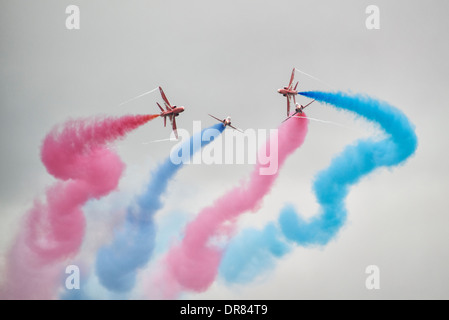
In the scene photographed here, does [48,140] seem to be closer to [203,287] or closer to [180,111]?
[180,111]

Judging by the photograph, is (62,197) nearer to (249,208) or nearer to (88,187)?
(88,187)

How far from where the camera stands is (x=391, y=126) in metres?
74.2

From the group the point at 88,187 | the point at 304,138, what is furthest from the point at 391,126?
the point at 88,187

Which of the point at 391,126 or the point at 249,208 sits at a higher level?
the point at 391,126

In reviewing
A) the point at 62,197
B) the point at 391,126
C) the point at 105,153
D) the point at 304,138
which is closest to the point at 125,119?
the point at 105,153

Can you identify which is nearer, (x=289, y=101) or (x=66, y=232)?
(x=289, y=101)

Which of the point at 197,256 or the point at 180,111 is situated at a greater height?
the point at 180,111

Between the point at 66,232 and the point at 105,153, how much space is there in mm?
7490

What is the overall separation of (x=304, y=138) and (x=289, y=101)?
413 cm

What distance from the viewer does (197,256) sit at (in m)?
76.9

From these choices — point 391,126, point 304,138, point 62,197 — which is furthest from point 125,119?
point 391,126

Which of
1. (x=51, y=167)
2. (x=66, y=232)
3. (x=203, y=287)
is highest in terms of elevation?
(x=51, y=167)

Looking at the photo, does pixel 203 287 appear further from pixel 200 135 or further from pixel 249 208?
pixel 200 135

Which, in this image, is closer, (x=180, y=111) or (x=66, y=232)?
(x=180, y=111)
